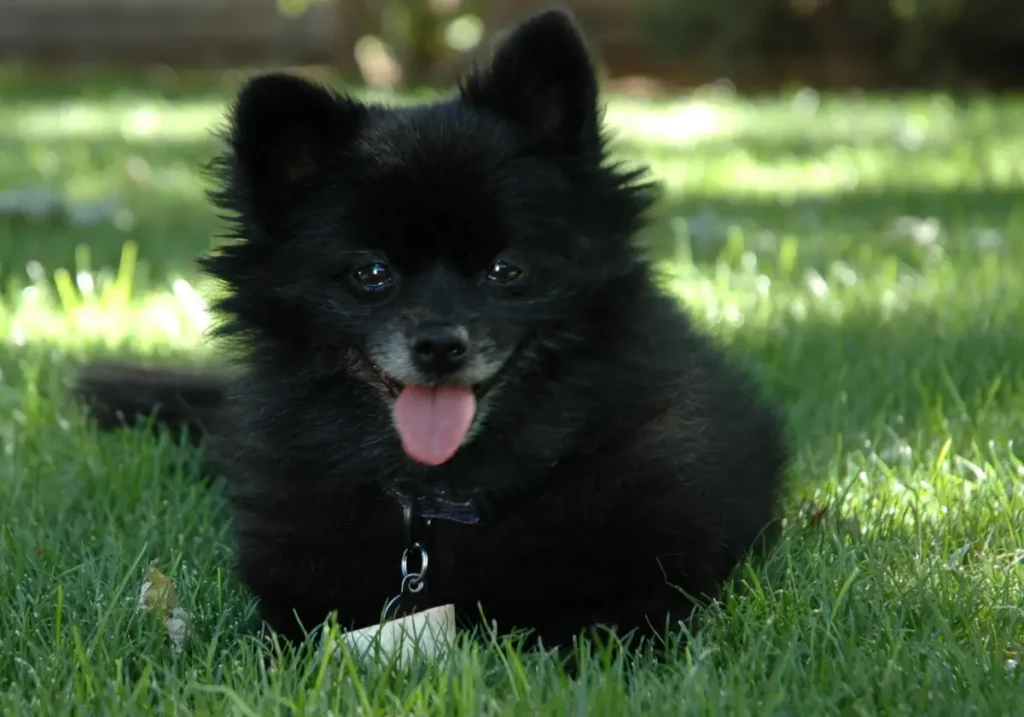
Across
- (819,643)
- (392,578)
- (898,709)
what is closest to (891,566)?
(819,643)

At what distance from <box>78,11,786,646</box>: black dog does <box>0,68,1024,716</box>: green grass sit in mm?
196

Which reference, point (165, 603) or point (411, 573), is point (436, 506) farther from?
point (165, 603)

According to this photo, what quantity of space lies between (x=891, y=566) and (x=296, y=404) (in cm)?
126

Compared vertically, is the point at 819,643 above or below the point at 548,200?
below

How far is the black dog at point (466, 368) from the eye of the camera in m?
2.76

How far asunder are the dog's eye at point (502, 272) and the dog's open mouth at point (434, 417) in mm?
198

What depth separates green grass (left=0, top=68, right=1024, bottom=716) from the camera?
2336mm

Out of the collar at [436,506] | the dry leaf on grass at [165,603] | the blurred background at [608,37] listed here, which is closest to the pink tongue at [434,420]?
the collar at [436,506]

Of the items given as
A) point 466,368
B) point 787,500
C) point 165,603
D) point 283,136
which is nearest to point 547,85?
point 283,136

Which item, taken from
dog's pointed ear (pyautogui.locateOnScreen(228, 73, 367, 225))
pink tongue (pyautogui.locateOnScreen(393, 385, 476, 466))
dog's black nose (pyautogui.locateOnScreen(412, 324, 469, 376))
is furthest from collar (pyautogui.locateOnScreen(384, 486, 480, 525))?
dog's pointed ear (pyautogui.locateOnScreen(228, 73, 367, 225))

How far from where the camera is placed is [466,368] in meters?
2.73

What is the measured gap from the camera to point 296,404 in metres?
2.97

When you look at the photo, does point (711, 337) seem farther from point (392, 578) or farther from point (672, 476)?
point (392, 578)

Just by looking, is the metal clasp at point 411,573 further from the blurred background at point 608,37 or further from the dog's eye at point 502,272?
the blurred background at point 608,37
